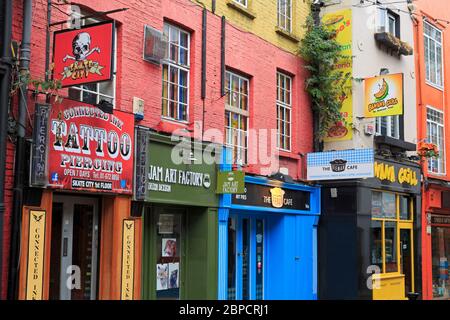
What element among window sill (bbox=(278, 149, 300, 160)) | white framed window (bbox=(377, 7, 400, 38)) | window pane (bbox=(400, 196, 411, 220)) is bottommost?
window pane (bbox=(400, 196, 411, 220))

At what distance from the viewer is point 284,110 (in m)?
14.8

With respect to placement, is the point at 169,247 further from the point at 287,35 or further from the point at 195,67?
the point at 287,35

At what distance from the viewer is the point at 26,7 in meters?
8.56

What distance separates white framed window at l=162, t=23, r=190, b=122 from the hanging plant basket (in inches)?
255

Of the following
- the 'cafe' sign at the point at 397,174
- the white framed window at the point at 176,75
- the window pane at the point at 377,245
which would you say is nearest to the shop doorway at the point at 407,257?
the 'cafe' sign at the point at 397,174

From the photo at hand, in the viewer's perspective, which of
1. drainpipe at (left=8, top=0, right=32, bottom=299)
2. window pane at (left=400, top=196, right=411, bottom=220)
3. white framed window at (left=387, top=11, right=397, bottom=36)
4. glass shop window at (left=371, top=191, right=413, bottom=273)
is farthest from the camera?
white framed window at (left=387, top=11, right=397, bottom=36)

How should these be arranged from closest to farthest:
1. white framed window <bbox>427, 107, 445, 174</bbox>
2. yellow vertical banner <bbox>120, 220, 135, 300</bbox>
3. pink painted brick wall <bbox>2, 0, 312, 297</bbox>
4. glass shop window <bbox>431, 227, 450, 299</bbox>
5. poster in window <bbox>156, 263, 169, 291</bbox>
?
pink painted brick wall <bbox>2, 0, 312, 297</bbox>
yellow vertical banner <bbox>120, 220, 135, 300</bbox>
poster in window <bbox>156, 263, 169, 291</bbox>
glass shop window <bbox>431, 227, 450, 299</bbox>
white framed window <bbox>427, 107, 445, 174</bbox>

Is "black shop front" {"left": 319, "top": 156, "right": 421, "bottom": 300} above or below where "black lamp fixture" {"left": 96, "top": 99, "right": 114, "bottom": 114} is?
below

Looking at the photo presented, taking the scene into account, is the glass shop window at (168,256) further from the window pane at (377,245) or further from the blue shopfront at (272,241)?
the window pane at (377,245)

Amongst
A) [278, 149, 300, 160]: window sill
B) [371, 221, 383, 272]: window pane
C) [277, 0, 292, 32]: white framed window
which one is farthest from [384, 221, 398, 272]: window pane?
[277, 0, 292, 32]: white framed window

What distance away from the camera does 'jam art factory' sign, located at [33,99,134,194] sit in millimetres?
8695

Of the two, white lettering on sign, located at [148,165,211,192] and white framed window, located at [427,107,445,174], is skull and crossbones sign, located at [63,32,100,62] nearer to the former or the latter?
white lettering on sign, located at [148,165,211,192]

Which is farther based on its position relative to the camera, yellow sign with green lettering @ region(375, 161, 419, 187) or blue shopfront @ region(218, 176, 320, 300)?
yellow sign with green lettering @ region(375, 161, 419, 187)
